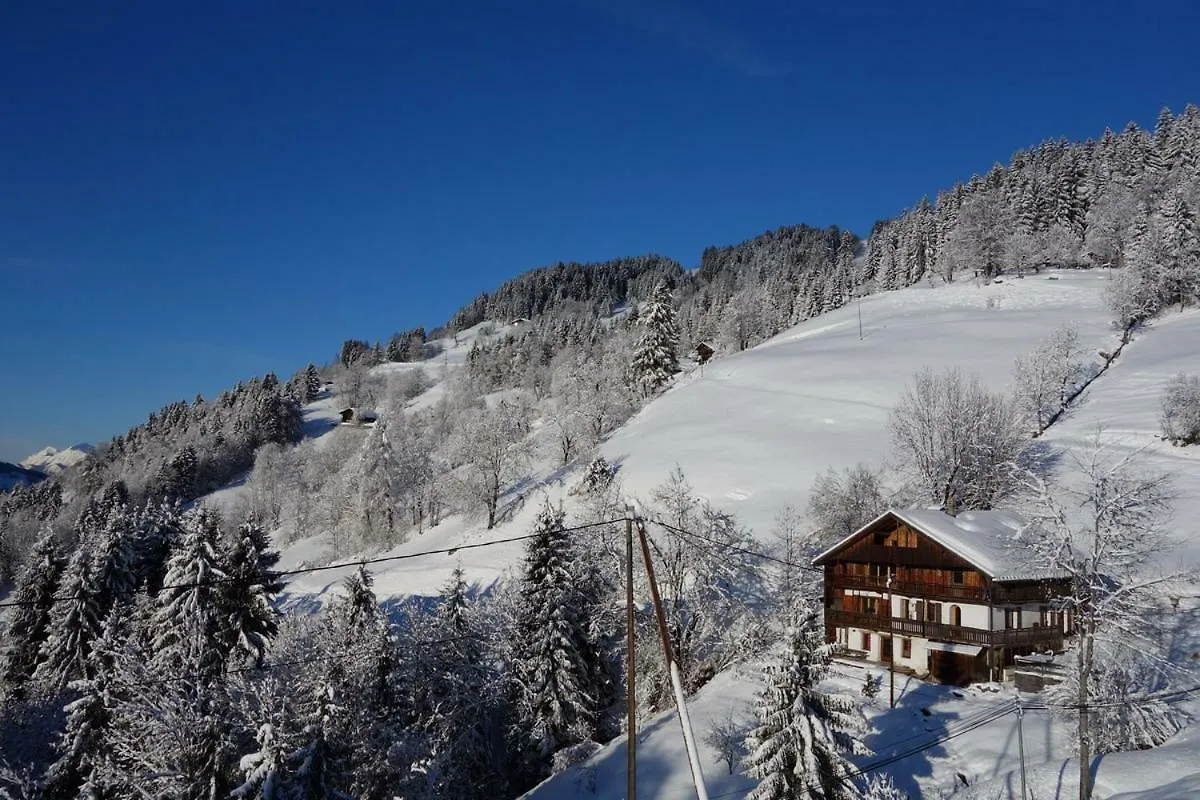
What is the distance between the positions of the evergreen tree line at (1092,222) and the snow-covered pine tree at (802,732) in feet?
253

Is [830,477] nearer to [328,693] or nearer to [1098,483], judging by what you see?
[1098,483]

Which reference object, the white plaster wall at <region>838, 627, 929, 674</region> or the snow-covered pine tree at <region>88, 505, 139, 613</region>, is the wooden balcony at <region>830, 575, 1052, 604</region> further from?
the snow-covered pine tree at <region>88, 505, 139, 613</region>

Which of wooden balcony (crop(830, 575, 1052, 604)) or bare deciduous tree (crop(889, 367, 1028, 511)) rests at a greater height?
bare deciduous tree (crop(889, 367, 1028, 511))

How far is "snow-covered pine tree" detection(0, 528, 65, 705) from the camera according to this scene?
46281 millimetres

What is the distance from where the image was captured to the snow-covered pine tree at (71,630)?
41.8 metres

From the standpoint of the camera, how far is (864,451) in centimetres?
6212

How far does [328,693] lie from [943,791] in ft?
66.5

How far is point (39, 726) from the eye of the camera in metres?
33.6

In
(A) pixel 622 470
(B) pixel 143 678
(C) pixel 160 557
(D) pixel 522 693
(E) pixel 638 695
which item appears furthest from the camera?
(A) pixel 622 470

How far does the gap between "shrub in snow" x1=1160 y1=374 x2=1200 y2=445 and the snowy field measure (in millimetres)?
1074

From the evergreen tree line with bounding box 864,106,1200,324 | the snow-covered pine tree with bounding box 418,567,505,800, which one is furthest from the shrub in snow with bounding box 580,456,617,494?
the evergreen tree line with bounding box 864,106,1200,324

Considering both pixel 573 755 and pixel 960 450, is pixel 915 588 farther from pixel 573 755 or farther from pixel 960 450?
pixel 573 755

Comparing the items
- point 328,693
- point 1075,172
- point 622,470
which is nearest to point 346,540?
point 622,470

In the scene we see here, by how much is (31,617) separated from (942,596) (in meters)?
54.3
